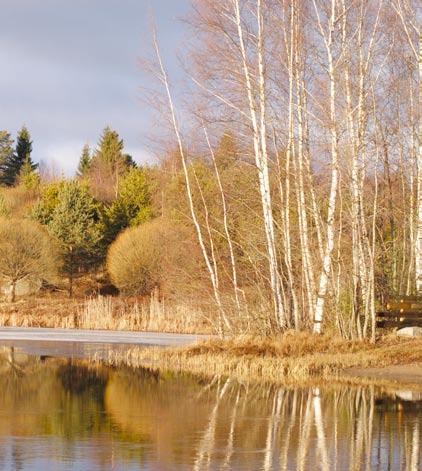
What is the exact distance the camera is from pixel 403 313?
24828 millimetres

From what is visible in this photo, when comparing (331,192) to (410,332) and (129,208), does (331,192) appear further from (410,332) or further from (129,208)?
(129,208)

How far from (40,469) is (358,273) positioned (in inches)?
576

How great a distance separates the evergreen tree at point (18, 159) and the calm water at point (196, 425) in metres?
76.4

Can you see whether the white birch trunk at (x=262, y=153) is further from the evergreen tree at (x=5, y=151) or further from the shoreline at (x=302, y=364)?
the evergreen tree at (x=5, y=151)

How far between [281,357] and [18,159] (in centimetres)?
7842

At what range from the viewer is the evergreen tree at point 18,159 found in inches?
3735

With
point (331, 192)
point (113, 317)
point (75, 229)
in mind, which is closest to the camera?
point (331, 192)

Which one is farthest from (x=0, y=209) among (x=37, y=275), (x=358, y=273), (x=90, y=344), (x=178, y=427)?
(x=178, y=427)

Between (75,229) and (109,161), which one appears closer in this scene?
(75,229)

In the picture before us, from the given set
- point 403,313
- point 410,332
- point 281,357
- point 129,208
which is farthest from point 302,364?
point 129,208

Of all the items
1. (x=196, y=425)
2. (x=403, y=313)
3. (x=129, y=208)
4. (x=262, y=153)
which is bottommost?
(x=196, y=425)

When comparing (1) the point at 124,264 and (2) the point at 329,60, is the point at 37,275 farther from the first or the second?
(2) the point at 329,60

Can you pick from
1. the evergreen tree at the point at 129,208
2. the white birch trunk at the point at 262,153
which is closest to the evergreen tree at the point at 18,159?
the evergreen tree at the point at 129,208

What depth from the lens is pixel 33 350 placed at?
26.3 m
